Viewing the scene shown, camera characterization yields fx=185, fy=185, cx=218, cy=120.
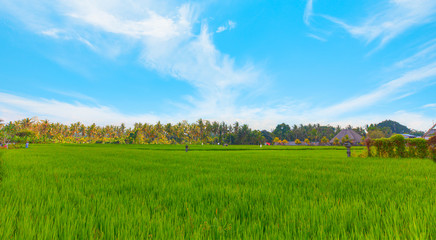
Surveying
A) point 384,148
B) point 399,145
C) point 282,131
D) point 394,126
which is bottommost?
point 384,148

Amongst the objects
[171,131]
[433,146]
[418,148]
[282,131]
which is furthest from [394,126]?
[433,146]

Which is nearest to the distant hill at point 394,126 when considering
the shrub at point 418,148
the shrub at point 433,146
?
the shrub at point 418,148

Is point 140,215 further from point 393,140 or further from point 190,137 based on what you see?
point 190,137

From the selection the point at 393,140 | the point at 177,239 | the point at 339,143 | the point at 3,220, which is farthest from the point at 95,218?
the point at 339,143

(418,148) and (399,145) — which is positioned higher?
(399,145)

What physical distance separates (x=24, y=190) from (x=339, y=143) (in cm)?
7877

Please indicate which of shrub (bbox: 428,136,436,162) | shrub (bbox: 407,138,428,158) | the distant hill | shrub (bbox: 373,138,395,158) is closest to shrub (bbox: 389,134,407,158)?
shrub (bbox: 373,138,395,158)

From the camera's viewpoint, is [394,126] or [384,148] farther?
[394,126]

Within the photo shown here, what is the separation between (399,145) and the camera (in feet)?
34.4

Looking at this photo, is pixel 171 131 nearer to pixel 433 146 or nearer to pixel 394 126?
pixel 433 146

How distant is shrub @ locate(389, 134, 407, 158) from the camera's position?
10.4m

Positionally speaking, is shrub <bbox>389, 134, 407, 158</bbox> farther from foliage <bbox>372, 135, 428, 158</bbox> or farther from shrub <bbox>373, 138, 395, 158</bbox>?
shrub <bbox>373, 138, 395, 158</bbox>

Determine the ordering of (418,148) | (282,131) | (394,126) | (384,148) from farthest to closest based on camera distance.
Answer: (394,126) < (282,131) < (384,148) < (418,148)

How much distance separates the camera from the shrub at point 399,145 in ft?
34.0
